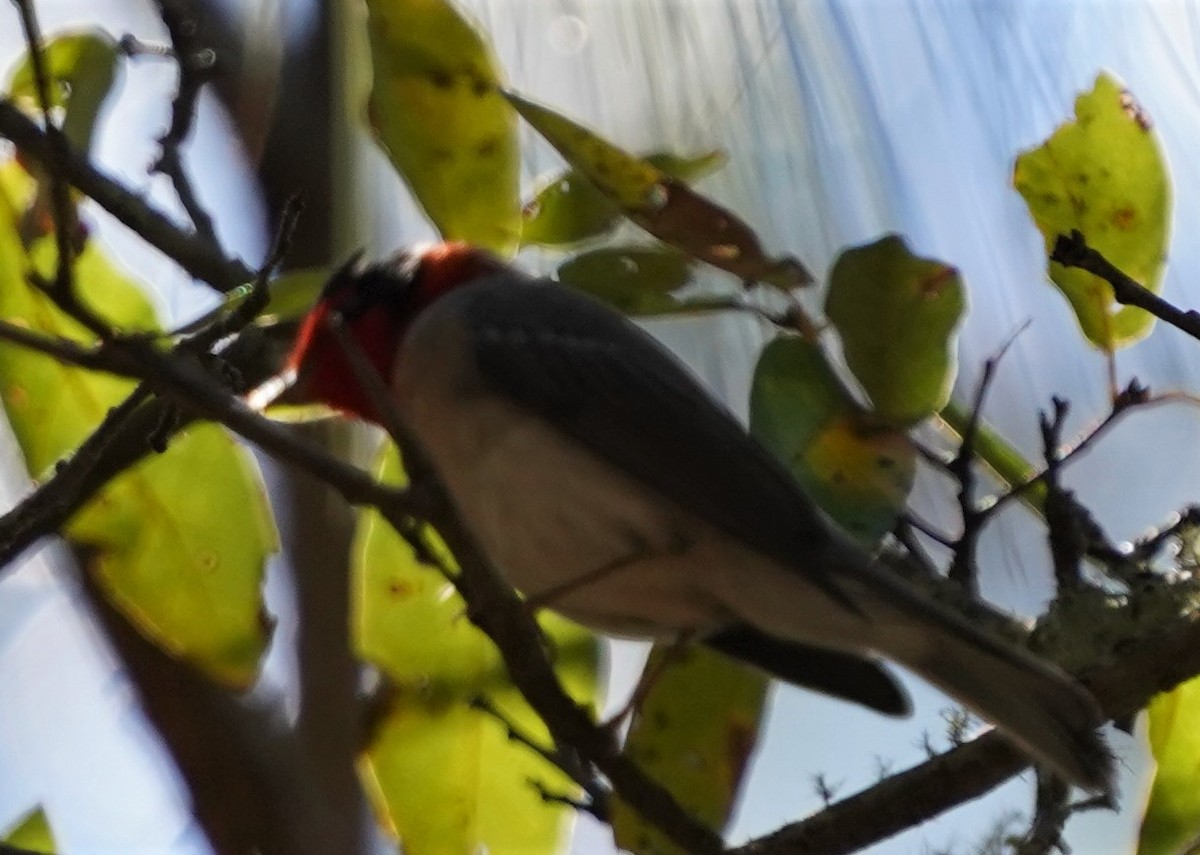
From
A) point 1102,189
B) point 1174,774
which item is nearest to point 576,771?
point 1174,774

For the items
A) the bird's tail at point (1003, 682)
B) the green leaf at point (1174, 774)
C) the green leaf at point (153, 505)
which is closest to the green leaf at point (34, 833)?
the green leaf at point (153, 505)

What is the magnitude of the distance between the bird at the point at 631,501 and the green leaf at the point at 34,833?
0.57 meters

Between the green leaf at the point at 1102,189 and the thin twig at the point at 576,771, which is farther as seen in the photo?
the green leaf at the point at 1102,189

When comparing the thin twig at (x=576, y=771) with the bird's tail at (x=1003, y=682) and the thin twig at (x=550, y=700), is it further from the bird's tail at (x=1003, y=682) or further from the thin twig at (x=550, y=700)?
the bird's tail at (x=1003, y=682)

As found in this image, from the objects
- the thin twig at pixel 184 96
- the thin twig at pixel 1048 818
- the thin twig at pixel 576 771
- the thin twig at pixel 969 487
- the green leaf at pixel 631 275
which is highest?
the thin twig at pixel 184 96

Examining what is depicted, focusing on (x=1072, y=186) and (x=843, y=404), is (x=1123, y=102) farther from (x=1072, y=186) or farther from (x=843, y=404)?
(x=843, y=404)

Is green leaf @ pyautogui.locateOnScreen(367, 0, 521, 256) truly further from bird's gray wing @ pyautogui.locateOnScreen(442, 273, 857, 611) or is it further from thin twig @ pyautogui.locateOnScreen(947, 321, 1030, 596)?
thin twig @ pyautogui.locateOnScreen(947, 321, 1030, 596)

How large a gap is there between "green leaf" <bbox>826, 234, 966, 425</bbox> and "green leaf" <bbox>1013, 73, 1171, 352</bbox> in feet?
0.43

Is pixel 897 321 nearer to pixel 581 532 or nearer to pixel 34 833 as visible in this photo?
pixel 581 532

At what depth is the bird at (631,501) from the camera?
1.72 metres

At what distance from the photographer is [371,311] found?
2.01 metres

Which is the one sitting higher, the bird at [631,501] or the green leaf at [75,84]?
the green leaf at [75,84]

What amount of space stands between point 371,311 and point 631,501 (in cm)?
50

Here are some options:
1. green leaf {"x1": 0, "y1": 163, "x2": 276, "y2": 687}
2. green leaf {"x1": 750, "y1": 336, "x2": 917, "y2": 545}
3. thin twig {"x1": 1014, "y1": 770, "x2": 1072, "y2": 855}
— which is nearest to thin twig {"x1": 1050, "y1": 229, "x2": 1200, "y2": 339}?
green leaf {"x1": 750, "y1": 336, "x2": 917, "y2": 545}
